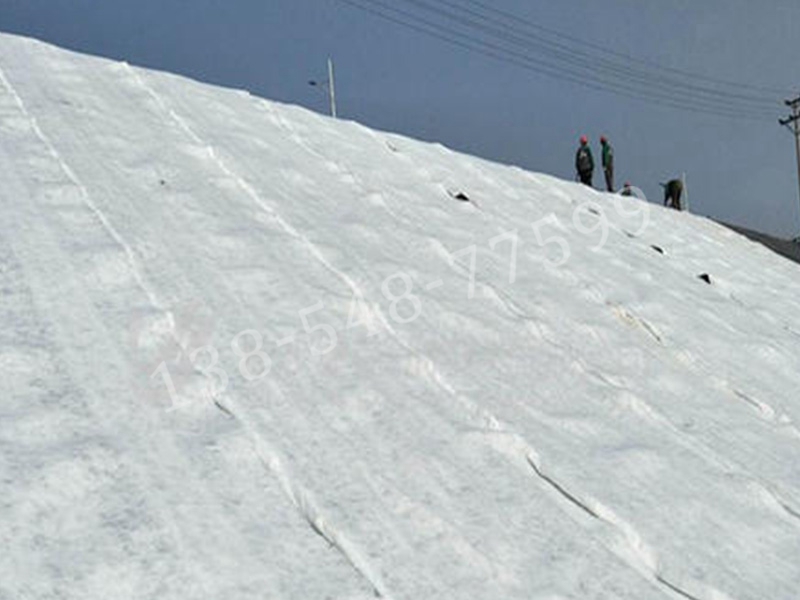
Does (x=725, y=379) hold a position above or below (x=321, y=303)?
below

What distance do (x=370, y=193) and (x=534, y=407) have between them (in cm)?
265

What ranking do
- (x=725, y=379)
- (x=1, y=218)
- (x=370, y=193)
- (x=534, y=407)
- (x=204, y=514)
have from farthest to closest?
(x=370, y=193)
(x=725, y=379)
(x=1, y=218)
(x=534, y=407)
(x=204, y=514)

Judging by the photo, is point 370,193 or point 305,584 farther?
point 370,193

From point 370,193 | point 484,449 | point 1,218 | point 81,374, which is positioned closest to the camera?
point 81,374

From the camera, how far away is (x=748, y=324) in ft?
19.1

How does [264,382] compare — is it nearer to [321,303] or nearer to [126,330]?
[126,330]

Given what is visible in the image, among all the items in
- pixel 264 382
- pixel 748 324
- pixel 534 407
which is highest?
pixel 264 382

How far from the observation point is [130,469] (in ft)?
7.09

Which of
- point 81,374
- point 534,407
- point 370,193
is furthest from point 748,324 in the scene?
point 81,374

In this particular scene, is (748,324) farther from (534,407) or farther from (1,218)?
(1,218)

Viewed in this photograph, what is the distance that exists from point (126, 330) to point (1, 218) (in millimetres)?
993

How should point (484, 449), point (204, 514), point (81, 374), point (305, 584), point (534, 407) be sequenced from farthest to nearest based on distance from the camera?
1. point (534, 407)
2. point (484, 449)
3. point (81, 374)
4. point (204, 514)
5. point (305, 584)

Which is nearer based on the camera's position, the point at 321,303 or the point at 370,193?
the point at 321,303

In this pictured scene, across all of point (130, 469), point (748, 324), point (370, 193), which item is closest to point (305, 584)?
point (130, 469)
